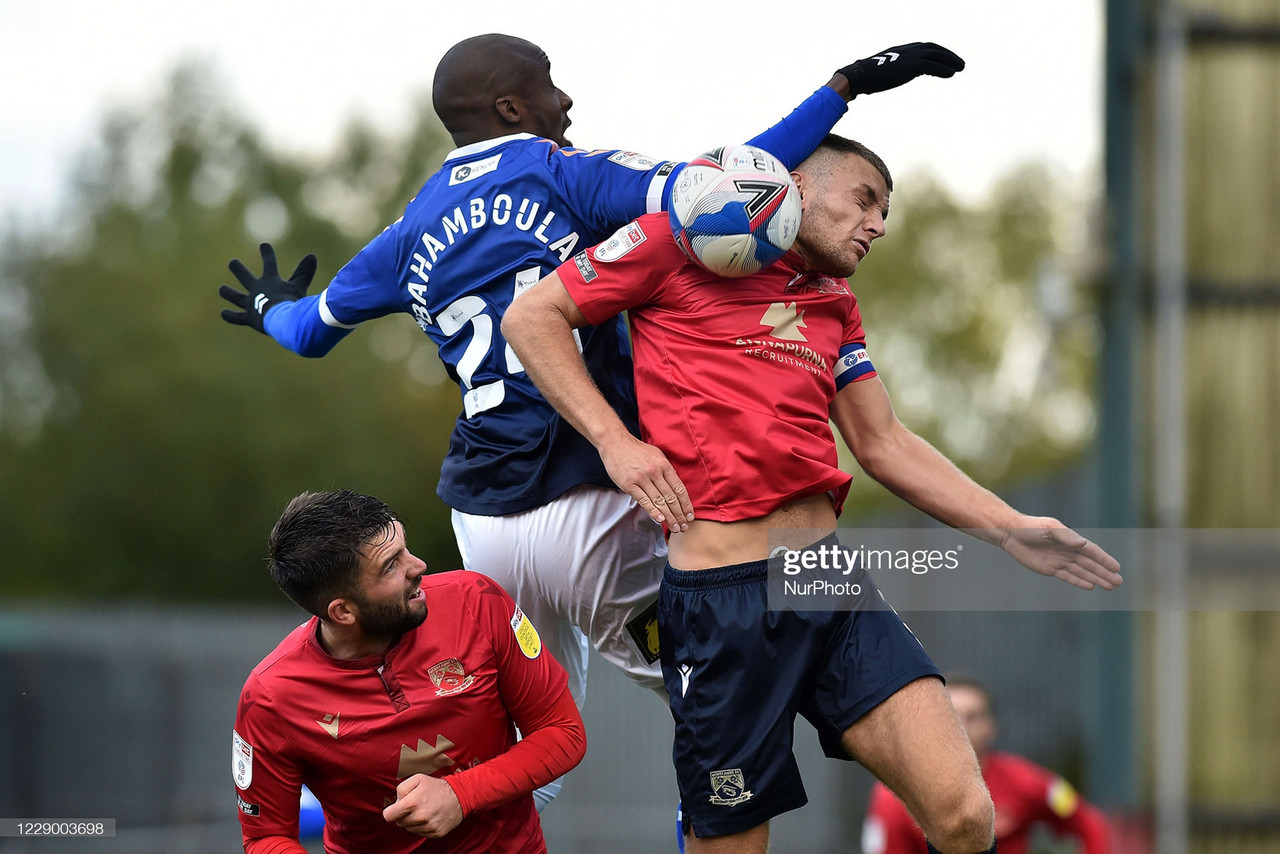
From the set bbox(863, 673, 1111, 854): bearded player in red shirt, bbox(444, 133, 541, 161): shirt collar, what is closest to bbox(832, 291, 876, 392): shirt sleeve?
bbox(444, 133, 541, 161): shirt collar

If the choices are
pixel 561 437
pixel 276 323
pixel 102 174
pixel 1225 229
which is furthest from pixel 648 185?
pixel 102 174

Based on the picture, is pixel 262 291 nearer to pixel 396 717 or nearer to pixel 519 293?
pixel 519 293

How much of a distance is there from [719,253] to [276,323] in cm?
171

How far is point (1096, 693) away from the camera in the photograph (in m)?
7.55

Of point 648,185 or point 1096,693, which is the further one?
point 1096,693

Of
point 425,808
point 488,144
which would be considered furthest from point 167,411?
point 425,808

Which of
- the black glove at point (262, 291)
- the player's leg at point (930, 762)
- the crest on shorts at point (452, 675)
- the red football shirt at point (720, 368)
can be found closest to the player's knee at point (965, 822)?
the player's leg at point (930, 762)

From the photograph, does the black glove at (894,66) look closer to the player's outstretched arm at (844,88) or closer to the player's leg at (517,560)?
the player's outstretched arm at (844,88)

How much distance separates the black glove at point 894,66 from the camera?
12.8 feet

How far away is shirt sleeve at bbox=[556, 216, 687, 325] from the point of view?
3689 millimetres

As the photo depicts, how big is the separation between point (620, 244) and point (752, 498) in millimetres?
750

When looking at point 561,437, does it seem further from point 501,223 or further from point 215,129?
point 215,129

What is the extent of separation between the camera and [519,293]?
3996mm

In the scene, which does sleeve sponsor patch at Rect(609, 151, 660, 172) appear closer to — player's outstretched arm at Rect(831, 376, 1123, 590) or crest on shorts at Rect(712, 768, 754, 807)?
player's outstretched arm at Rect(831, 376, 1123, 590)
